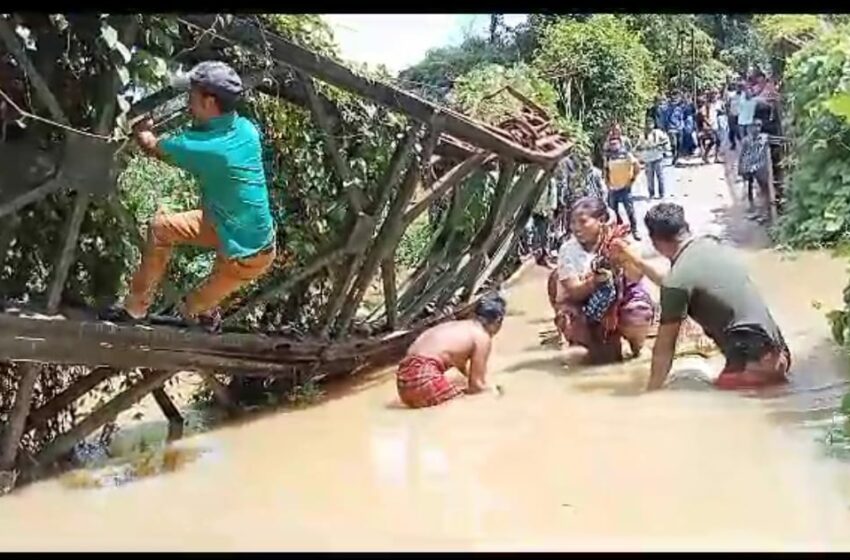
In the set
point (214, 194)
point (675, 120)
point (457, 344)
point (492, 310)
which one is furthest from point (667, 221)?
point (214, 194)

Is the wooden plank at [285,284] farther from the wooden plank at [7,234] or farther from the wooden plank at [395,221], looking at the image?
the wooden plank at [7,234]

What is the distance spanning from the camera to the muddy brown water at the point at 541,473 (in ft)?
8.93

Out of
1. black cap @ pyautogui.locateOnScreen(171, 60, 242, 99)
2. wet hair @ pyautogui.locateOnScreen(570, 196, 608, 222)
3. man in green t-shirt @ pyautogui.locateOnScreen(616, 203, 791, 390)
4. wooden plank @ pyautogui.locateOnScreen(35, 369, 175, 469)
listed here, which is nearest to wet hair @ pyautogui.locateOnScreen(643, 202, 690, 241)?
man in green t-shirt @ pyautogui.locateOnScreen(616, 203, 791, 390)

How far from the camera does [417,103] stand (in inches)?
125

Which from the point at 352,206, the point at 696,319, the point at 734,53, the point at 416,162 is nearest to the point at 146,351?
the point at 352,206

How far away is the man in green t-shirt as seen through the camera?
9.55ft

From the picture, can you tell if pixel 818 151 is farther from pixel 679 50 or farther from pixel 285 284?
pixel 285 284

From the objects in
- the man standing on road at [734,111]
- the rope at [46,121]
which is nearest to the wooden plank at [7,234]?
the rope at [46,121]

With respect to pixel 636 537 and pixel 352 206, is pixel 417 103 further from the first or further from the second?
pixel 636 537

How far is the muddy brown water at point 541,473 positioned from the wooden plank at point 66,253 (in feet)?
1.62

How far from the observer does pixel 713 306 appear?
2936 millimetres

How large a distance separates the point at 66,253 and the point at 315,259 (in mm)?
734

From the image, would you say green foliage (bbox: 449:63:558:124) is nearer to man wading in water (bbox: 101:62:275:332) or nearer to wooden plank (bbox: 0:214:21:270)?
man wading in water (bbox: 101:62:275:332)
